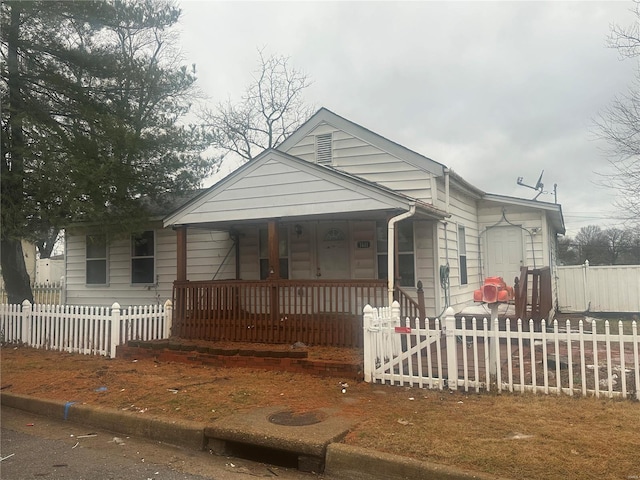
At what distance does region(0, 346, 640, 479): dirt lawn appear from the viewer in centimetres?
410

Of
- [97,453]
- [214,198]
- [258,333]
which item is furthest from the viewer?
[214,198]

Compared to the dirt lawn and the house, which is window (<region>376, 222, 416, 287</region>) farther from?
the dirt lawn

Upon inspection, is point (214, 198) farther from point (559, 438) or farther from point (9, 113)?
point (559, 438)

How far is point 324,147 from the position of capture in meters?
12.0

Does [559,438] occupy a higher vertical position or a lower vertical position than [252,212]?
lower

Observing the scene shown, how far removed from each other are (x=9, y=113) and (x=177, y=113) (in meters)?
4.07

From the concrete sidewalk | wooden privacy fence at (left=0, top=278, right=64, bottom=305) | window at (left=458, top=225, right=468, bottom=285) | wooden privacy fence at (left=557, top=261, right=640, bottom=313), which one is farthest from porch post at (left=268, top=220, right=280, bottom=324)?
wooden privacy fence at (left=557, top=261, right=640, bottom=313)

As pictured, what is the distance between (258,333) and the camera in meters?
9.50

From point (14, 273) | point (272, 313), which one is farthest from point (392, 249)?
point (14, 273)

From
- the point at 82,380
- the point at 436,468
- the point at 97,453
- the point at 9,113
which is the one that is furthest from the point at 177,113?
the point at 436,468

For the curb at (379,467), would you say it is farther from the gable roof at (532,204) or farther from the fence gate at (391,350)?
the gable roof at (532,204)

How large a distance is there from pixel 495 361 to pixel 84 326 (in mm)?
7612

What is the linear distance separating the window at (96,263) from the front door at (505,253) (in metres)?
10.8

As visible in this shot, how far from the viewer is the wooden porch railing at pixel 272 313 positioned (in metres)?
8.91
